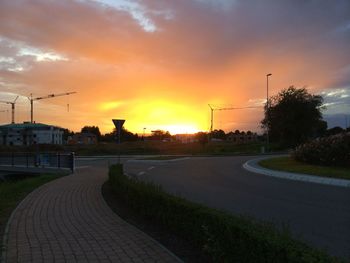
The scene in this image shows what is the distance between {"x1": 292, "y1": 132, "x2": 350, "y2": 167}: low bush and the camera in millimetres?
22984

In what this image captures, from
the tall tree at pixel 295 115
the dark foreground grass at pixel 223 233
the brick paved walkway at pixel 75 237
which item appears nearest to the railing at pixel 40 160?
the brick paved walkway at pixel 75 237

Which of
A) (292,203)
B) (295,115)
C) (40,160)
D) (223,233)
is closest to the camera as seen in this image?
(223,233)

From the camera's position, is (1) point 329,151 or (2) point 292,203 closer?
(2) point 292,203

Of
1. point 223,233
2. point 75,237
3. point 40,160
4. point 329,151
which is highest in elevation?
point 329,151

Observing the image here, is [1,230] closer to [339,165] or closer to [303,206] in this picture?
[303,206]

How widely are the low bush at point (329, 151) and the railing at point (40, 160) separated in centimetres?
1350

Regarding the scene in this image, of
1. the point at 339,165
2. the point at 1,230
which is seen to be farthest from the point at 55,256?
the point at 339,165

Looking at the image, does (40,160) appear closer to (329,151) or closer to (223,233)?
(329,151)

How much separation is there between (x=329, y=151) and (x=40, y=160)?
59.2ft

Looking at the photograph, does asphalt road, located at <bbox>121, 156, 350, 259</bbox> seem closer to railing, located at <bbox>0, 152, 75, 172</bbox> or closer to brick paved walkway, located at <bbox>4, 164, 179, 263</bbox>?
brick paved walkway, located at <bbox>4, 164, 179, 263</bbox>

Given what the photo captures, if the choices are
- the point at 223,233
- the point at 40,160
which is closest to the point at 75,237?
the point at 223,233

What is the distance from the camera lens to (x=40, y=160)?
31578 millimetres

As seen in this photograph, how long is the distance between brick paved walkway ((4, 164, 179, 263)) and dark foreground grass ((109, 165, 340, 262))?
0.49 meters

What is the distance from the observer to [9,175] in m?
33.9
